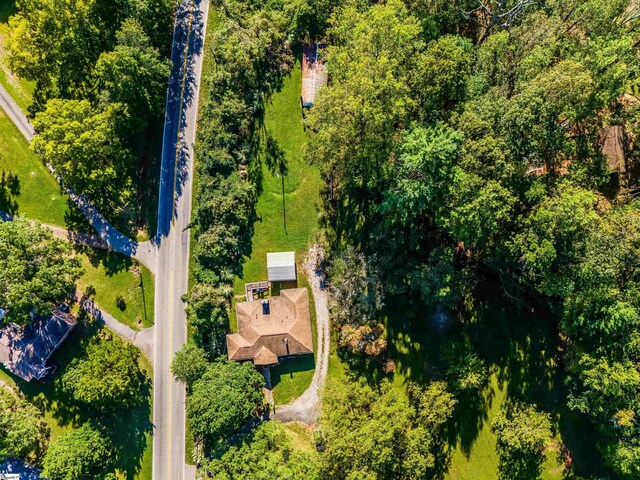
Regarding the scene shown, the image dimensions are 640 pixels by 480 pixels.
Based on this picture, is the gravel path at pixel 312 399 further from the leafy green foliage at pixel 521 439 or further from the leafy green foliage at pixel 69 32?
the leafy green foliage at pixel 69 32

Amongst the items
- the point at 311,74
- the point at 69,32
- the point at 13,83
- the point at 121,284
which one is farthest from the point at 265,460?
the point at 13,83

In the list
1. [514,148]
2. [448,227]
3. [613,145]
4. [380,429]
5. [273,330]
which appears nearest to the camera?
[514,148]

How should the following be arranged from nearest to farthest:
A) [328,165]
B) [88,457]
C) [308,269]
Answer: [328,165] < [88,457] < [308,269]

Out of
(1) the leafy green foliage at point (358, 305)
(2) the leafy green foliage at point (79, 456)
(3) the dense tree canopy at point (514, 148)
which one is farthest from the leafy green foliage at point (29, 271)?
(3) the dense tree canopy at point (514, 148)

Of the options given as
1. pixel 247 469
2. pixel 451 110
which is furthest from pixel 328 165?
pixel 247 469

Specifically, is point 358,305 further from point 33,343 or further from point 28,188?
point 28,188

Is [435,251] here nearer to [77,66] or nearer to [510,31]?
[510,31]
